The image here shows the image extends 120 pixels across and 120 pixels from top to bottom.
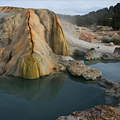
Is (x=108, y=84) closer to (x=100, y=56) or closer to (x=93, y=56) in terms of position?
(x=93, y=56)

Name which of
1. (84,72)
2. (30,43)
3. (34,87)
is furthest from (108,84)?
(30,43)

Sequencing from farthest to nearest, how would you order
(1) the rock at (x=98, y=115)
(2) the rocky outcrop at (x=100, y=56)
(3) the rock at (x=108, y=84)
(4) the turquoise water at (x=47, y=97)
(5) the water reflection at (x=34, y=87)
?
(2) the rocky outcrop at (x=100, y=56)
(3) the rock at (x=108, y=84)
(5) the water reflection at (x=34, y=87)
(4) the turquoise water at (x=47, y=97)
(1) the rock at (x=98, y=115)

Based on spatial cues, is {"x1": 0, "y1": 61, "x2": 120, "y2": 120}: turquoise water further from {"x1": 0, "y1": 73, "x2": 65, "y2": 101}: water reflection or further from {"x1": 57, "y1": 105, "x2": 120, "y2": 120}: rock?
{"x1": 57, "y1": 105, "x2": 120, "y2": 120}: rock

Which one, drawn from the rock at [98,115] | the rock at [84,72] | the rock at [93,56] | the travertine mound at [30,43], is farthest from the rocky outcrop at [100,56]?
the rock at [98,115]

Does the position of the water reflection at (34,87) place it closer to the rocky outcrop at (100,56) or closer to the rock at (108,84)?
the rock at (108,84)

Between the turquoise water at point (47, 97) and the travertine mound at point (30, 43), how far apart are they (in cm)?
41

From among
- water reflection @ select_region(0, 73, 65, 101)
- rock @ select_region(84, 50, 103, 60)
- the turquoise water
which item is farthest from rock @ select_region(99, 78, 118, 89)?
rock @ select_region(84, 50, 103, 60)

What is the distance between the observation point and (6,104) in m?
3.14

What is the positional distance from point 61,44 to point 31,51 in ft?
6.99

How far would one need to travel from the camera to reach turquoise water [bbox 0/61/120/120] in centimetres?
286

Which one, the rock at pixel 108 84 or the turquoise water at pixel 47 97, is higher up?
the rock at pixel 108 84

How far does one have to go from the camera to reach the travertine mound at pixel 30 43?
4.43 m

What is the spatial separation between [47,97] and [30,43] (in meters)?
2.22

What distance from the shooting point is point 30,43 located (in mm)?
4867
